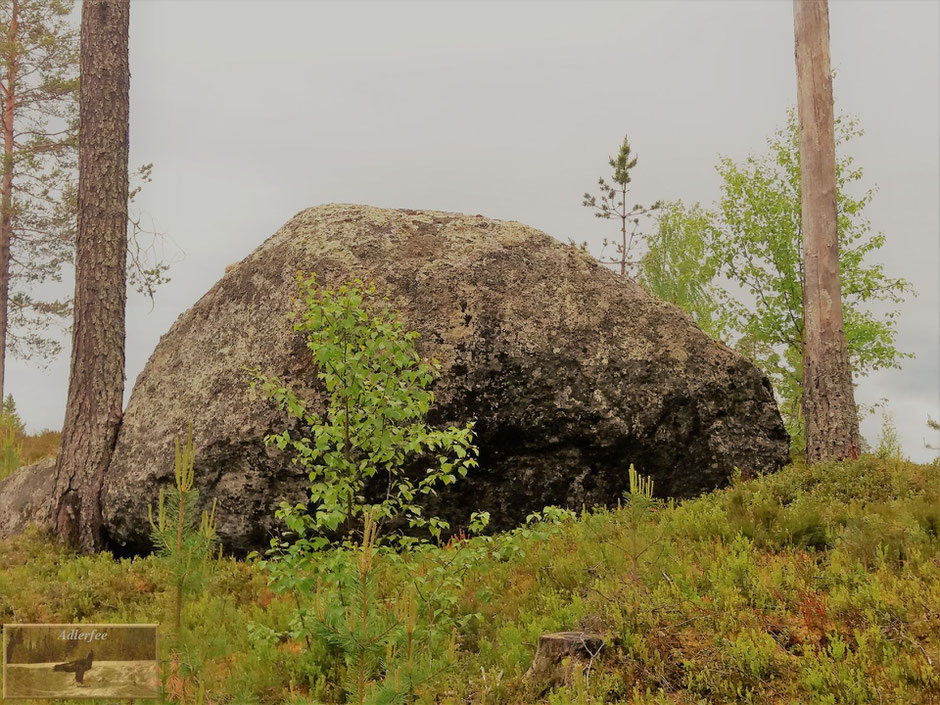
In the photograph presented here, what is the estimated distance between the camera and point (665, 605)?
609 cm

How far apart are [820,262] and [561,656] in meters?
9.19

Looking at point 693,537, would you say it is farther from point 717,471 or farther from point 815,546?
point 717,471

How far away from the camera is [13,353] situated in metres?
24.2

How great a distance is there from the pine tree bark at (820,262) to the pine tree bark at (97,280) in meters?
11.3

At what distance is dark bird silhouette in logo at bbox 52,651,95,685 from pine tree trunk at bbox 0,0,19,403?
69.9 feet

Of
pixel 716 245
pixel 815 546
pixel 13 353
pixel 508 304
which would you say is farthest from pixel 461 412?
pixel 13 353

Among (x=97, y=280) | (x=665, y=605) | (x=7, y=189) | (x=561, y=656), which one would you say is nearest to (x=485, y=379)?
(x=665, y=605)

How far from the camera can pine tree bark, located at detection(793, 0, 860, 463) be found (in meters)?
11.8

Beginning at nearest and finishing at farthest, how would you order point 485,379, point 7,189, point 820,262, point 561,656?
1. point 561,656
2. point 485,379
3. point 820,262
4. point 7,189

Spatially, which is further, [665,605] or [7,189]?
[7,189]

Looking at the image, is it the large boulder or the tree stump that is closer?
the tree stump

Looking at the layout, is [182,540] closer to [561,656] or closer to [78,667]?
[78,667]

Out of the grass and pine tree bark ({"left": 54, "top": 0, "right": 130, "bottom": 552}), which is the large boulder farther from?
the grass

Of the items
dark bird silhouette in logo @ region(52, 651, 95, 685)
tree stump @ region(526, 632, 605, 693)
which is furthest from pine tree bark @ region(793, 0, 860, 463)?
dark bird silhouette in logo @ region(52, 651, 95, 685)
